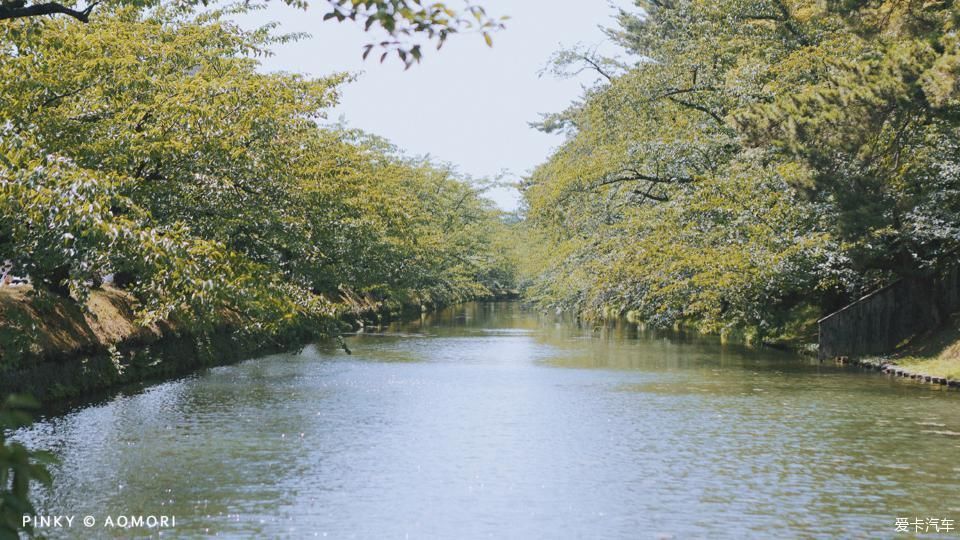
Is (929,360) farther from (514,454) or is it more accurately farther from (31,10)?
(31,10)

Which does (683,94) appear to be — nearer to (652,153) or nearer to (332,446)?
(652,153)

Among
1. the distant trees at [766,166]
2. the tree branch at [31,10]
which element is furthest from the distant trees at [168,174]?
the distant trees at [766,166]

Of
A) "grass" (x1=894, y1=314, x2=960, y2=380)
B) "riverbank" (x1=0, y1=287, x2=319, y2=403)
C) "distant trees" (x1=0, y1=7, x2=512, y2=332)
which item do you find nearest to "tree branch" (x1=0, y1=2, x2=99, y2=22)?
"distant trees" (x1=0, y1=7, x2=512, y2=332)

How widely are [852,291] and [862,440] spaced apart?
15.0 metres

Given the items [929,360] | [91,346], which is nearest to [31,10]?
[91,346]

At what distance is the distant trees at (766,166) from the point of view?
2234 cm

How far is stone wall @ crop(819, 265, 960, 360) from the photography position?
27.6 m

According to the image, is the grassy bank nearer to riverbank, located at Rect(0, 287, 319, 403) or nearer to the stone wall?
the stone wall

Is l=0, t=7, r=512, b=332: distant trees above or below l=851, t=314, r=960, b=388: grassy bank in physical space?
above

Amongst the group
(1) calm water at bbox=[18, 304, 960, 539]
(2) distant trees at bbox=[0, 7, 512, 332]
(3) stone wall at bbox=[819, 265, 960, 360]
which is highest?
(2) distant trees at bbox=[0, 7, 512, 332]

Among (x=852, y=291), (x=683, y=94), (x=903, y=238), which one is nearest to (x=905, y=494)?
(x=903, y=238)

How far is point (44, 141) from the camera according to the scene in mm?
15523

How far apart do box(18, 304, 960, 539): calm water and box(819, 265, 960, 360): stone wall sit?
2.50m

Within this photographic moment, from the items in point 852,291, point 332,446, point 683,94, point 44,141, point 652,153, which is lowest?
point 332,446
